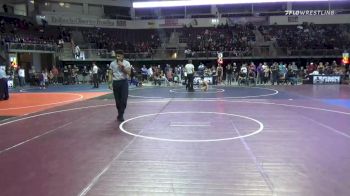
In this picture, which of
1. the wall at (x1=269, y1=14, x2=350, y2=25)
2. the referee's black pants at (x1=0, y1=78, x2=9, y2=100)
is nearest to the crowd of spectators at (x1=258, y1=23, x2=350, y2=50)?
the wall at (x1=269, y1=14, x2=350, y2=25)

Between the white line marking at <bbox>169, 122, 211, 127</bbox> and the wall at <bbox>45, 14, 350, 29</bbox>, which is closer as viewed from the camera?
the white line marking at <bbox>169, 122, 211, 127</bbox>

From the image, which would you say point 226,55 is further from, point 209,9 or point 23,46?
point 23,46

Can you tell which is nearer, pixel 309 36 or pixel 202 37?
pixel 309 36

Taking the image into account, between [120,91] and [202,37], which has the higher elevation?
[202,37]

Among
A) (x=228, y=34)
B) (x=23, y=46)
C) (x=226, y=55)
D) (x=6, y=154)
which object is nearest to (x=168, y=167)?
(x=6, y=154)

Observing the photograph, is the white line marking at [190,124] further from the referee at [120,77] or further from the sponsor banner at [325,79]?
the sponsor banner at [325,79]

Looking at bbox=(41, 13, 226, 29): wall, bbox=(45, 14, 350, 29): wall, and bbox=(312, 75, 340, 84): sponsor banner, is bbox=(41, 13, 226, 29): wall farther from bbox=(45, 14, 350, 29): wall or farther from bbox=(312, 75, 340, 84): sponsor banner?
bbox=(312, 75, 340, 84): sponsor banner

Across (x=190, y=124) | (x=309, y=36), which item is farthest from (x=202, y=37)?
(x=190, y=124)

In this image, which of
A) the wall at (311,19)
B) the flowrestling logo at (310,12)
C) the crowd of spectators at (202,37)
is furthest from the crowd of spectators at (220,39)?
the flowrestling logo at (310,12)

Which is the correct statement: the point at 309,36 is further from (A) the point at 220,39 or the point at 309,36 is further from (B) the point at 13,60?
(B) the point at 13,60

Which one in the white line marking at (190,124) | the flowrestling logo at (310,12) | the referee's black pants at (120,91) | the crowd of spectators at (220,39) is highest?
the flowrestling logo at (310,12)

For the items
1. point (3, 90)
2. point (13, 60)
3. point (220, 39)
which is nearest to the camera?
point (3, 90)

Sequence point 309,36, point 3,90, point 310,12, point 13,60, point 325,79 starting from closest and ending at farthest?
1. point 3,90
2. point 325,79
3. point 13,60
4. point 309,36
5. point 310,12

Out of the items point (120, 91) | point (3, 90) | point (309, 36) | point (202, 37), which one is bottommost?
point (3, 90)
